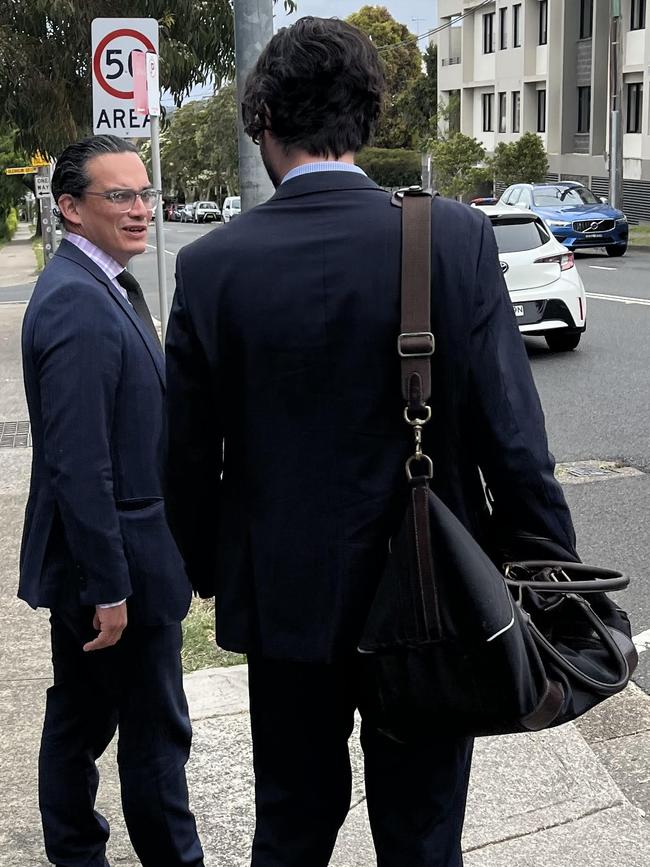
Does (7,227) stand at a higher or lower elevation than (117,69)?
lower

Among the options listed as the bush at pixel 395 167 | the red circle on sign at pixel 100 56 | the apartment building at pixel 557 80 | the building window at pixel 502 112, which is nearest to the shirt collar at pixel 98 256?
the red circle on sign at pixel 100 56

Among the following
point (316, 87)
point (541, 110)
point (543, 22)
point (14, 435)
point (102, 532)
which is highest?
point (543, 22)

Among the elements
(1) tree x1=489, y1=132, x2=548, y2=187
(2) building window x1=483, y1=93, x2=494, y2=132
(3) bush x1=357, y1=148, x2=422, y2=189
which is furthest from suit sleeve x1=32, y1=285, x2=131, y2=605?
(3) bush x1=357, y1=148, x2=422, y2=189

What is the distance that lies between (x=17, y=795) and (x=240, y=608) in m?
1.74

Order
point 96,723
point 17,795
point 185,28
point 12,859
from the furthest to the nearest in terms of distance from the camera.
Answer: point 185,28 < point 17,795 < point 12,859 < point 96,723

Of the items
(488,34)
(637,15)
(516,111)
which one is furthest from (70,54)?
(488,34)

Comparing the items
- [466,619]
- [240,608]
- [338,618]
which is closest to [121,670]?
[240,608]

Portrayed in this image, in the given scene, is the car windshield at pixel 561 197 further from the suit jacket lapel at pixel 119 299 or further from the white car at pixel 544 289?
the suit jacket lapel at pixel 119 299

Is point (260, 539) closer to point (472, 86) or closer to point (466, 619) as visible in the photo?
point (466, 619)

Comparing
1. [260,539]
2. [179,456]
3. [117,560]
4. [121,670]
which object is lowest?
[121,670]

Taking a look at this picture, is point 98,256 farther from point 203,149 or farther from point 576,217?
point 203,149

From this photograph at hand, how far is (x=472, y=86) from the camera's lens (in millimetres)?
55969

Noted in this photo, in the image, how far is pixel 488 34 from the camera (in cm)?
5459

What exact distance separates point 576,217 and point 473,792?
23793mm
